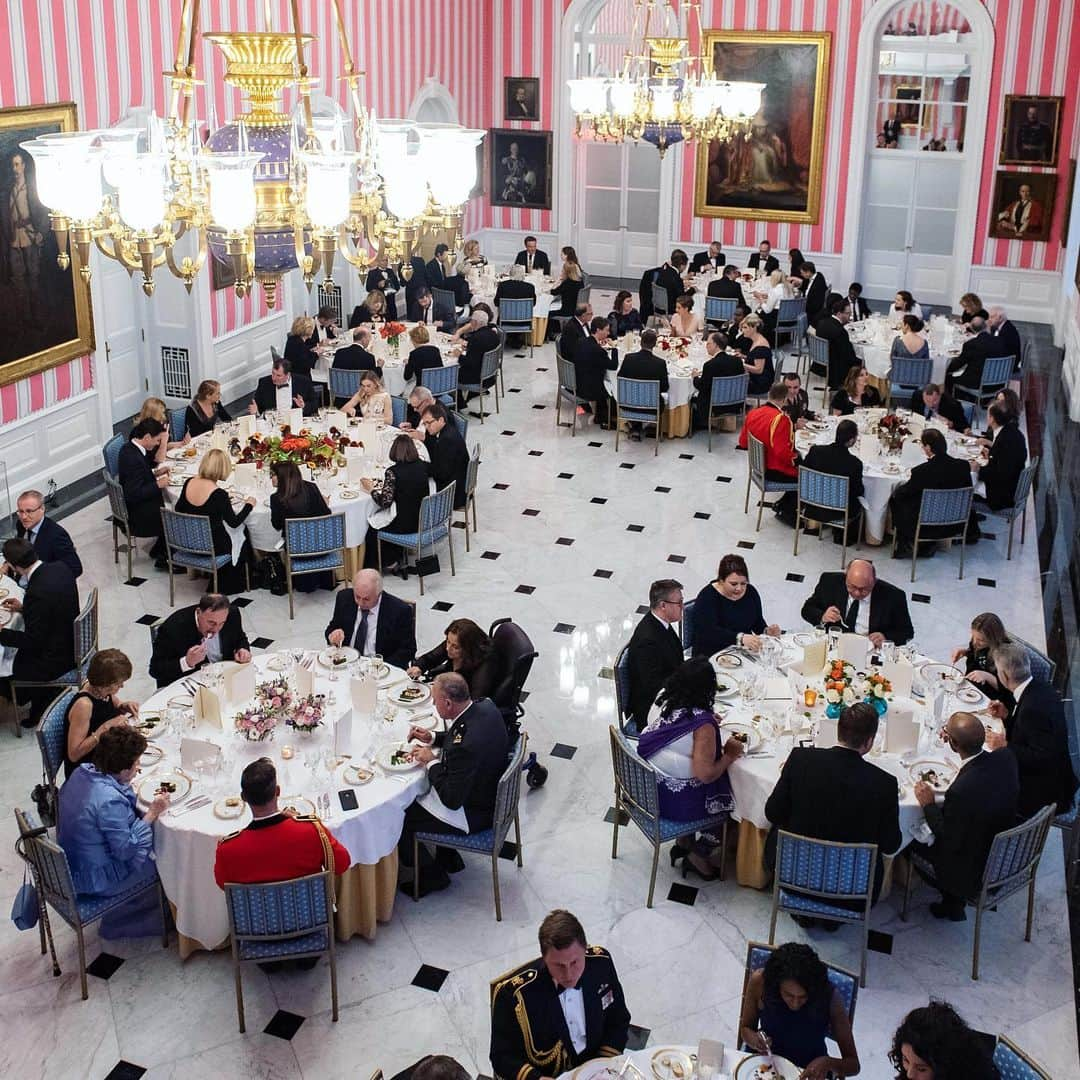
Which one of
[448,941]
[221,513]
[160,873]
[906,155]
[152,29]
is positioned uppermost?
[152,29]

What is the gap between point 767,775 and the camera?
20.0 ft

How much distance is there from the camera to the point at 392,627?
24.1ft

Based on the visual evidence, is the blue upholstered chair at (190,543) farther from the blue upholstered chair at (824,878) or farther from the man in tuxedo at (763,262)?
the man in tuxedo at (763,262)

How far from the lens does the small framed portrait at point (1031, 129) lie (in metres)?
Result: 16.8

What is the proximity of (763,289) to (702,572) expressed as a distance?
6.75m

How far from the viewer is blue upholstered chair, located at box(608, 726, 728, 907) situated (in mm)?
6059

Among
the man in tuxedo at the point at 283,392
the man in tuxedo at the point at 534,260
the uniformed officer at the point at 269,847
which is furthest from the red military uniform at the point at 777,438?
the man in tuxedo at the point at 534,260

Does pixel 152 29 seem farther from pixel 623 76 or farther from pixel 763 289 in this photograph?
pixel 763 289

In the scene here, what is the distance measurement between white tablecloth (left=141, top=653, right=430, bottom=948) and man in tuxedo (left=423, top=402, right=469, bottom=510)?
143 inches

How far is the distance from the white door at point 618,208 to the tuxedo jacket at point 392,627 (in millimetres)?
13290

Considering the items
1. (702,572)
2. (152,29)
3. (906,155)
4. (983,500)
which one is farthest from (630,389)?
(906,155)

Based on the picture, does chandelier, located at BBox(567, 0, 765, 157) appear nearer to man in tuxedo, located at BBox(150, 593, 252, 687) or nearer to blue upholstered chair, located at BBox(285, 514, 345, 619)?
blue upholstered chair, located at BBox(285, 514, 345, 619)

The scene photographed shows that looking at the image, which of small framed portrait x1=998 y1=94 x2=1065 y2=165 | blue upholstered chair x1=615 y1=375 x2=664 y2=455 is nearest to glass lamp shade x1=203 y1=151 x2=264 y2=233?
blue upholstered chair x1=615 y1=375 x2=664 y2=455

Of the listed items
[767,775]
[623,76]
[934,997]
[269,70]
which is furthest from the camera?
[623,76]
